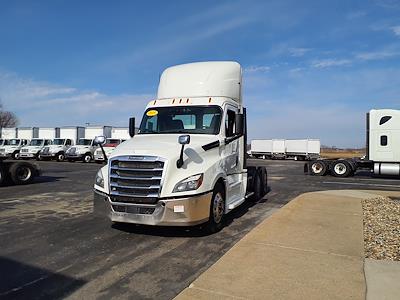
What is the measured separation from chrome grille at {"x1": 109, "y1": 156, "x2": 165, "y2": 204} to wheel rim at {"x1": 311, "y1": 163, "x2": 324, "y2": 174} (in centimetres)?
1891

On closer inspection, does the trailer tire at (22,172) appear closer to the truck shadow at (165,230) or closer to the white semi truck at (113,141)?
the truck shadow at (165,230)

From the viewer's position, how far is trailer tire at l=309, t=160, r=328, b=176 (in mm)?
23328

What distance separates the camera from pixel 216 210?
24.1 ft

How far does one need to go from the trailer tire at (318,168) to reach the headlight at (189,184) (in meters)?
18.4

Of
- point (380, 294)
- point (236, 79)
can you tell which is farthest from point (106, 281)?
point (236, 79)

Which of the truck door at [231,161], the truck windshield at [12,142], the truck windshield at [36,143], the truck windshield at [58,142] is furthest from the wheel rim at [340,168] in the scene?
the truck windshield at [12,142]

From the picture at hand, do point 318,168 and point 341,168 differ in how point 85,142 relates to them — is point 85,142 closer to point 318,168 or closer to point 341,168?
point 318,168

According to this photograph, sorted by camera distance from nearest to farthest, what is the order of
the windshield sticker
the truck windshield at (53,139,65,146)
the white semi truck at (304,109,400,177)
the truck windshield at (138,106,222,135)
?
the truck windshield at (138,106,222,135)
the windshield sticker
the white semi truck at (304,109,400,177)
the truck windshield at (53,139,65,146)

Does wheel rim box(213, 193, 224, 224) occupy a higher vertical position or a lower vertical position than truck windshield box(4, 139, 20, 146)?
lower

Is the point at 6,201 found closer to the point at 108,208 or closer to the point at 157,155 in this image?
the point at 108,208

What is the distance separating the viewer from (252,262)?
536 centimetres

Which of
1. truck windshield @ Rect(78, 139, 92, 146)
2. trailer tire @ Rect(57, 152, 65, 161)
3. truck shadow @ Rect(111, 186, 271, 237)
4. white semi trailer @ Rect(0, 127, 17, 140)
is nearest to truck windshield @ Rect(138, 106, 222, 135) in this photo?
truck shadow @ Rect(111, 186, 271, 237)

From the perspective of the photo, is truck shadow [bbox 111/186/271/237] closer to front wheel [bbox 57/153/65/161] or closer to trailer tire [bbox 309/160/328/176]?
trailer tire [bbox 309/160/328/176]

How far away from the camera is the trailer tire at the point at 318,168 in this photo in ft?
76.5
